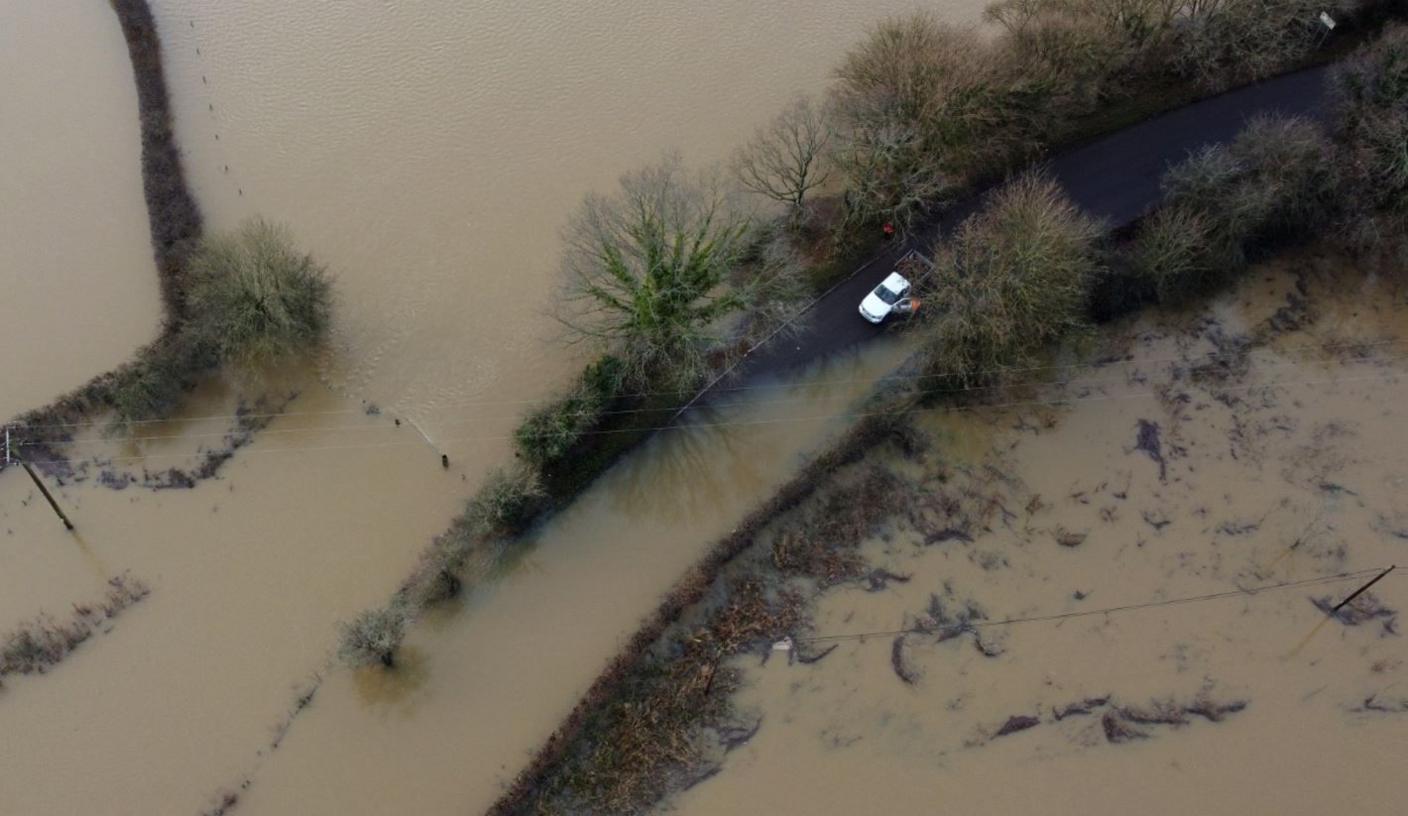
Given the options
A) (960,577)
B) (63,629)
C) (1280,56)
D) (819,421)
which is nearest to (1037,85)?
(1280,56)

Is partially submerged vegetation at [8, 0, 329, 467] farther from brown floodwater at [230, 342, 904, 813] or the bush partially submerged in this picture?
the bush partially submerged

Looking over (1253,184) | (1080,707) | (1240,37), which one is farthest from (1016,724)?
(1240,37)

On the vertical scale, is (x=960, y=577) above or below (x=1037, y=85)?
below

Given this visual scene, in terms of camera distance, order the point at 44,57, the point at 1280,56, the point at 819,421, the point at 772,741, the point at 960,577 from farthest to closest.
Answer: the point at 44,57
the point at 1280,56
the point at 819,421
the point at 960,577
the point at 772,741

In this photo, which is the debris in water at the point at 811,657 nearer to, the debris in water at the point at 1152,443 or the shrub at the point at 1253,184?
the debris in water at the point at 1152,443

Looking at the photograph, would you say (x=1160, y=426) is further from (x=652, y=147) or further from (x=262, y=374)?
(x=262, y=374)

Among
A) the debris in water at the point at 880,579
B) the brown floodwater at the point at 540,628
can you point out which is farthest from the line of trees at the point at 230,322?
the debris in water at the point at 880,579
